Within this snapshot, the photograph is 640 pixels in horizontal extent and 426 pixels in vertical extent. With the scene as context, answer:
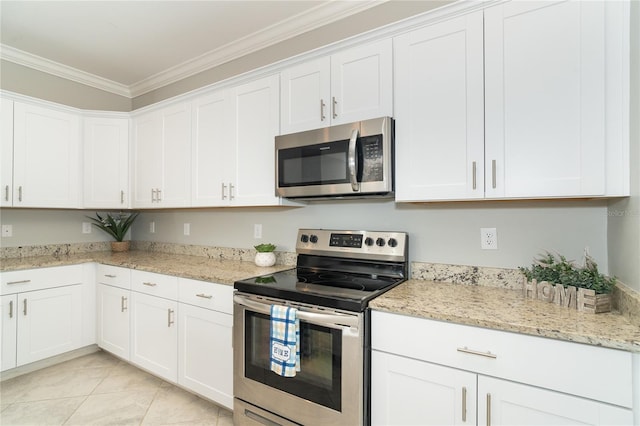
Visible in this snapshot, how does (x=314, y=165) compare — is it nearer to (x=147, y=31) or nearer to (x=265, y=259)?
(x=265, y=259)

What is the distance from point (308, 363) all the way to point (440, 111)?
1.39 meters

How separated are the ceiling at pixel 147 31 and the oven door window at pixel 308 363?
6.87 ft

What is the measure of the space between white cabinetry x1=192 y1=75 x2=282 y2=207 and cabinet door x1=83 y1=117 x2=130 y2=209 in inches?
40.8

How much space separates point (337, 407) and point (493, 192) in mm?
1206

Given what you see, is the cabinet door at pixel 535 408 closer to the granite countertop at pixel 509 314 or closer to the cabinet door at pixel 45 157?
the granite countertop at pixel 509 314

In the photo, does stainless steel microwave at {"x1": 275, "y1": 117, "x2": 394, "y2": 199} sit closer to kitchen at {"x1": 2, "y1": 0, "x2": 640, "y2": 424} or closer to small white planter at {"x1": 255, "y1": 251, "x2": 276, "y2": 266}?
kitchen at {"x1": 2, "y1": 0, "x2": 640, "y2": 424}

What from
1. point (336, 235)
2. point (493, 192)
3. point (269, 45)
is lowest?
point (336, 235)

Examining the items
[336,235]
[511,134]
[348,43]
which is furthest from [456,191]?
[348,43]

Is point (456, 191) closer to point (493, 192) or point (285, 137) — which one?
point (493, 192)

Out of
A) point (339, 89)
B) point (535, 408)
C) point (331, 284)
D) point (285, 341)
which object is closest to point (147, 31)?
point (339, 89)

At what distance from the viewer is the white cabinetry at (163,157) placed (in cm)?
266

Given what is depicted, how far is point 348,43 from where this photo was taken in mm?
1848

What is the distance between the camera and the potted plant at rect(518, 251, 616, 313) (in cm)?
124

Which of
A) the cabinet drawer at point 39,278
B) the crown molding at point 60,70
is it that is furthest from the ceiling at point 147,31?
the cabinet drawer at point 39,278
